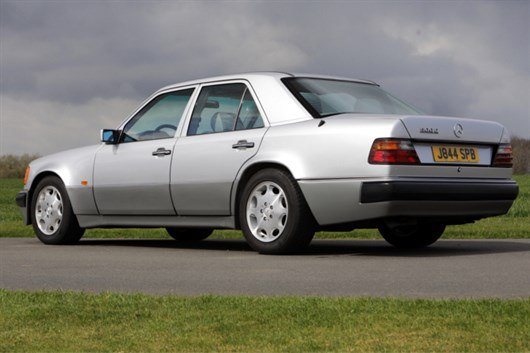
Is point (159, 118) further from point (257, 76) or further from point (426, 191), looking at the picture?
point (426, 191)

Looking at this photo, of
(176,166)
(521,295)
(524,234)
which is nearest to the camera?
(521,295)

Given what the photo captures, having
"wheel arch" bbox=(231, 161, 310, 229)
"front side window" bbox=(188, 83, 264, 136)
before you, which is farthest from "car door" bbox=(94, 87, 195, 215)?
"wheel arch" bbox=(231, 161, 310, 229)

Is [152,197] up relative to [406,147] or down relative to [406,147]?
down

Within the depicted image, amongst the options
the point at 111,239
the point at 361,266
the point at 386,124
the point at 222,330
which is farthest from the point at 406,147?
the point at 111,239

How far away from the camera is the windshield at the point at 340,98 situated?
9.80 m

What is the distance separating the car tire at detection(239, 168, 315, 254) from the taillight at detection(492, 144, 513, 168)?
6.56ft

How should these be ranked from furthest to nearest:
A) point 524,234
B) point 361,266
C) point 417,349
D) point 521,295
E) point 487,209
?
point 524,234
point 487,209
point 361,266
point 521,295
point 417,349

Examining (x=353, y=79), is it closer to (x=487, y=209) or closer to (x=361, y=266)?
(x=487, y=209)

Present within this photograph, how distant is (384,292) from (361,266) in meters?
1.93

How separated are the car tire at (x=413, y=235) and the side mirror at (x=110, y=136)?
319 centimetres

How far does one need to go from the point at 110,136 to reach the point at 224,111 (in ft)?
5.39

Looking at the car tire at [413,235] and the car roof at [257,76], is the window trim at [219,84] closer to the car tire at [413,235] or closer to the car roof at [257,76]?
the car roof at [257,76]

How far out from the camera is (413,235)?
11047mm

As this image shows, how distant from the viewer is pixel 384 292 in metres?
6.62
